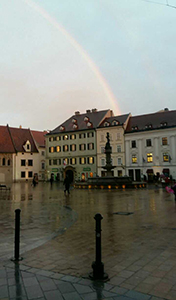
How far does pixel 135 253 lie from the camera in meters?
5.84

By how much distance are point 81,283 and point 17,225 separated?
221 centimetres

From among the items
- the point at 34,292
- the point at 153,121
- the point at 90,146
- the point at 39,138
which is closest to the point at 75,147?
the point at 90,146

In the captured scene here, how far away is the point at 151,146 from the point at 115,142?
28.3ft

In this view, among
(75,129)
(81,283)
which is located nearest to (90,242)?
(81,283)

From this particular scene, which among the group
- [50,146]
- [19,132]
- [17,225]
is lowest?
[17,225]

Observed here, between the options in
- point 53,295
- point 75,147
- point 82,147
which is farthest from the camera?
point 75,147

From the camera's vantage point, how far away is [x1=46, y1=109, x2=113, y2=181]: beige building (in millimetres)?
60906

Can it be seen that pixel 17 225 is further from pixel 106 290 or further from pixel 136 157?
pixel 136 157

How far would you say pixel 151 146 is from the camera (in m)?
53.2

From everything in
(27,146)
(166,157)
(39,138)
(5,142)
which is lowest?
(166,157)

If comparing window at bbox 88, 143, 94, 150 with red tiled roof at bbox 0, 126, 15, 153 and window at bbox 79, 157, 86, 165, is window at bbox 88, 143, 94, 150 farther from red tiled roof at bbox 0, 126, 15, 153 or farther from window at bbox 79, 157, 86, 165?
red tiled roof at bbox 0, 126, 15, 153

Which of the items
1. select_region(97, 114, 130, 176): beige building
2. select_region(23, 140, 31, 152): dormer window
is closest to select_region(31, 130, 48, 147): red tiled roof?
select_region(23, 140, 31, 152): dormer window

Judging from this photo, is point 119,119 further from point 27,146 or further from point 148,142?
point 27,146

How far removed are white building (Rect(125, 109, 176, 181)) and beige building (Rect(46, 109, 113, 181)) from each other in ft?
29.1
